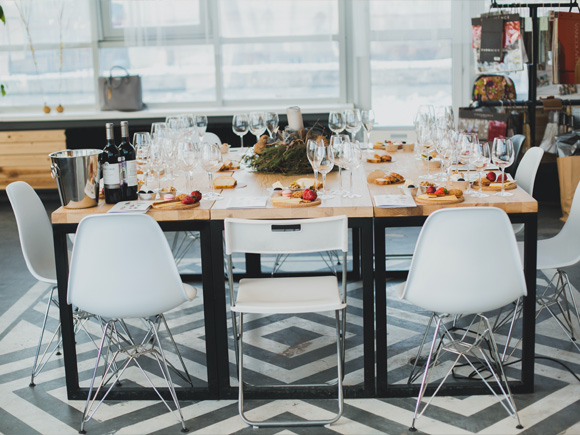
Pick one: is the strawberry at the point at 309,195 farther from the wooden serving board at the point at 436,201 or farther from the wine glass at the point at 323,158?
the wooden serving board at the point at 436,201

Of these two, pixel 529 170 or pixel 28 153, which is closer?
pixel 529 170

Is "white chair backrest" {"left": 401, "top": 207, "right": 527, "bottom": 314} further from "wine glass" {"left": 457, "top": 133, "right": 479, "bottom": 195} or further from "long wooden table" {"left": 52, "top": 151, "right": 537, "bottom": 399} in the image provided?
"wine glass" {"left": 457, "top": 133, "right": 479, "bottom": 195}

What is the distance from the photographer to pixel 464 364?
3410 mm

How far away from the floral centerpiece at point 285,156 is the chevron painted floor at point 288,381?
2.68ft

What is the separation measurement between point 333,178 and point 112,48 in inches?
185

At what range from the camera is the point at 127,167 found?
10.6 ft

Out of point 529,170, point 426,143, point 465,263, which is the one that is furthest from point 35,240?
point 529,170

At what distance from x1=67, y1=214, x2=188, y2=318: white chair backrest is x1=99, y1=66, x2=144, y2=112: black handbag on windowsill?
15.8 feet

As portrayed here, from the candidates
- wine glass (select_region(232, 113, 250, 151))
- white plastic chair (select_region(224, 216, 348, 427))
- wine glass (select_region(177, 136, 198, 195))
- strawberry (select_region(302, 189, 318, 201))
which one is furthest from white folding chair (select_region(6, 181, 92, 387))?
Result: wine glass (select_region(232, 113, 250, 151))

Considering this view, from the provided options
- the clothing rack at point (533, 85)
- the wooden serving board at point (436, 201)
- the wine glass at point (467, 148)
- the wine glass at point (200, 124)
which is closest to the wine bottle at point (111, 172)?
the wooden serving board at point (436, 201)

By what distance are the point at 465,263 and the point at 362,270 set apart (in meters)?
0.44

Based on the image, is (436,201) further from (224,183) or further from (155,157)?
(155,157)

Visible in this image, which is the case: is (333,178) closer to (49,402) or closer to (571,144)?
(49,402)

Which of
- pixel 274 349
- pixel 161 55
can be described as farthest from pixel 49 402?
pixel 161 55
